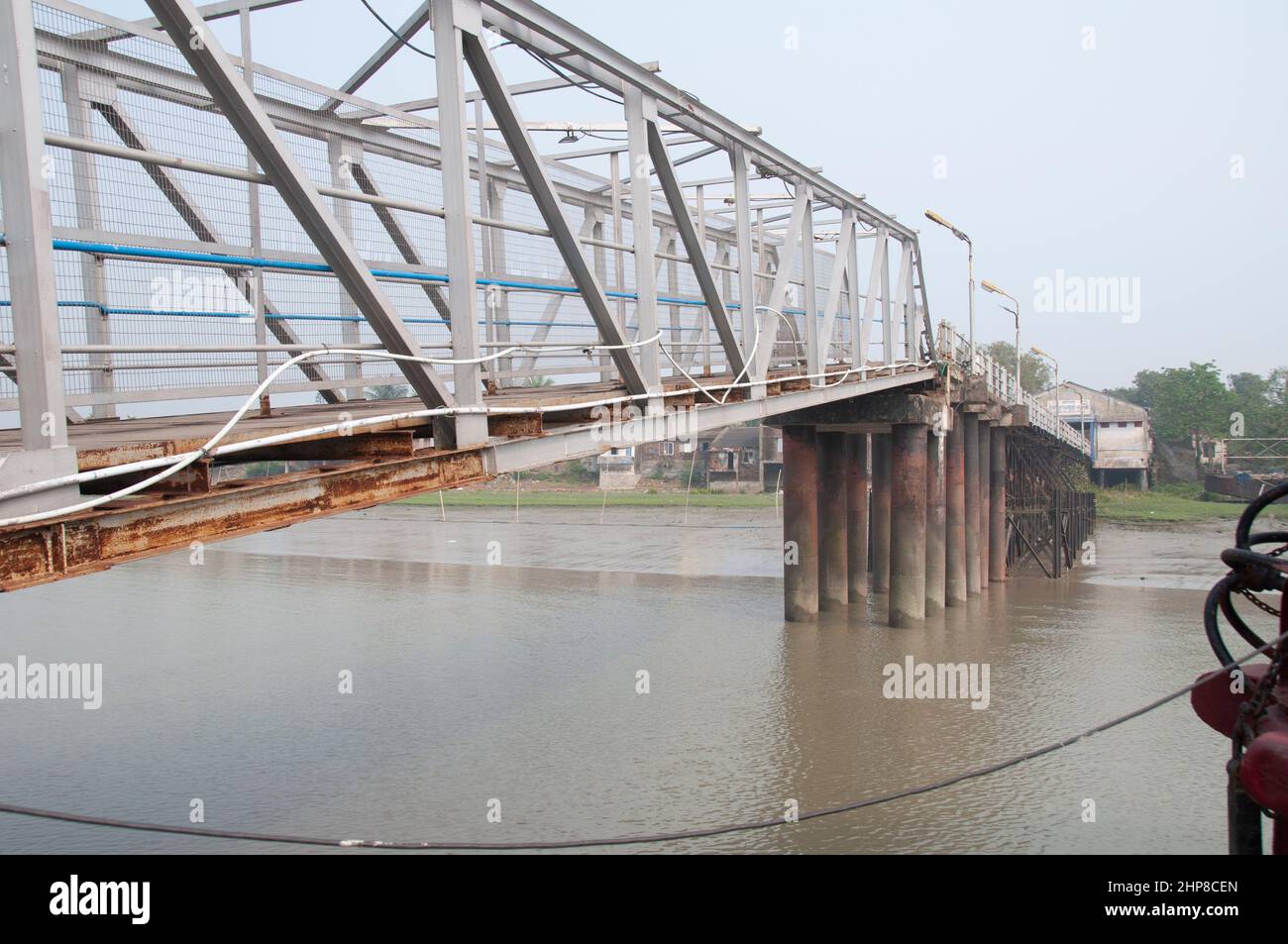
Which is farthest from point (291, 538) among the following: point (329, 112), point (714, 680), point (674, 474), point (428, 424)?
point (428, 424)

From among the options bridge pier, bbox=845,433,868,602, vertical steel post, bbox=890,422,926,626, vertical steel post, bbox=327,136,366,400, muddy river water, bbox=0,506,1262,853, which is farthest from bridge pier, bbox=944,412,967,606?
vertical steel post, bbox=327,136,366,400

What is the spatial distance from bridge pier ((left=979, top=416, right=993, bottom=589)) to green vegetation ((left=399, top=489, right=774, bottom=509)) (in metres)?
23.5

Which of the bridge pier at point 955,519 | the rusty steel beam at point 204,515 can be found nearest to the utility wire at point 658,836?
the rusty steel beam at point 204,515

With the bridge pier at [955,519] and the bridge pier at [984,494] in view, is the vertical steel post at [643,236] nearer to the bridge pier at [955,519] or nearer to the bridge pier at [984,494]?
the bridge pier at [955,519]

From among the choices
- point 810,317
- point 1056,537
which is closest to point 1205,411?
point 1056,537

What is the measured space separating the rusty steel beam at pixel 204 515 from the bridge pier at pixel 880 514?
1593 cm

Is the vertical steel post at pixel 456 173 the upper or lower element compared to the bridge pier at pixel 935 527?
upper

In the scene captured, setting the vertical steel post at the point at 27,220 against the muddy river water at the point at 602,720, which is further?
the muddy river water at the point at 602,720

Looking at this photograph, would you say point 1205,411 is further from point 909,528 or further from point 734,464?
point 909,528

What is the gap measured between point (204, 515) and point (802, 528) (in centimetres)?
1424

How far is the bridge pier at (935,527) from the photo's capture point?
62.6 ft

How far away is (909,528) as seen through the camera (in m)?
17.5

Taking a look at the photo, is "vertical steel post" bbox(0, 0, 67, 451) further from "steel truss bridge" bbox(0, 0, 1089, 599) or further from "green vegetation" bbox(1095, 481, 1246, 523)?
"green vegetation" bbox(1095, 481, 1246, 523)
